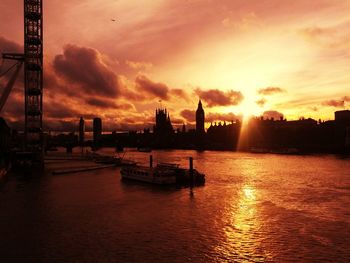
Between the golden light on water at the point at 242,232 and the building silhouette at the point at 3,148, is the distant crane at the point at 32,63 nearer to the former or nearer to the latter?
the building silhouette at the point at 3,148

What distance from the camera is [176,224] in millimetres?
33781

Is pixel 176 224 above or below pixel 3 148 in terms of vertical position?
below

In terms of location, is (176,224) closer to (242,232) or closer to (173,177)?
(242,232)

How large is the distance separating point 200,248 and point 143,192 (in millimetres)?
26813

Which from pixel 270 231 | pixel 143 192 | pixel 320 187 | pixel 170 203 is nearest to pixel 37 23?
pixel 143 192

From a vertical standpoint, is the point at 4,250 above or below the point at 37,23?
below

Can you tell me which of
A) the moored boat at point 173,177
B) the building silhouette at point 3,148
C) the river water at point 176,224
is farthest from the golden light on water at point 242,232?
the building silhouette at point 3,148

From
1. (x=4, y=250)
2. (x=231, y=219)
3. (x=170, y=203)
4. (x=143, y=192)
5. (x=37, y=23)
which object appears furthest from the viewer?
(x=37, y=23)

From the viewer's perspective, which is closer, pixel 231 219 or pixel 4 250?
pixel 4 250

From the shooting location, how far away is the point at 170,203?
145 ft

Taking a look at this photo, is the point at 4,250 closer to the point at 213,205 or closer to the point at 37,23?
the point at 213,205

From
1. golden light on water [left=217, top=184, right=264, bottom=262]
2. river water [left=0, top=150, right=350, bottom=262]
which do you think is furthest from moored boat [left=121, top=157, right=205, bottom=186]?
golden light on water [left=217, top=184, right=264, bottom=262]

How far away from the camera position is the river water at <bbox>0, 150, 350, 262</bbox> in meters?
25.9

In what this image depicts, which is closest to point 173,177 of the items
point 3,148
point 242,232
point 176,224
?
point 176,224
